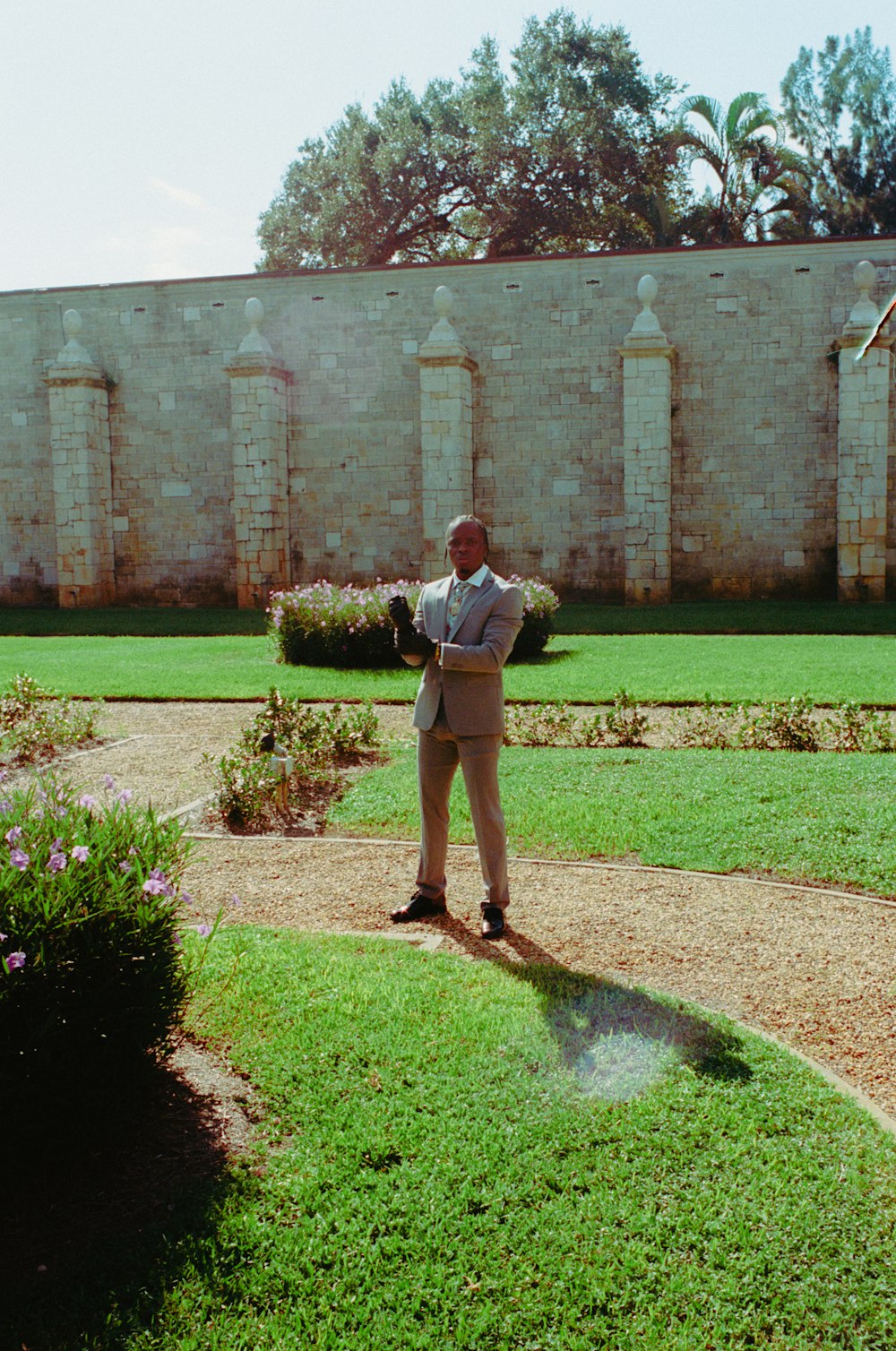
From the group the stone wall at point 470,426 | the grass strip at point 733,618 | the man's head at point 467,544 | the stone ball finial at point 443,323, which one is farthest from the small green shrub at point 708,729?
the stone ball finial at point 443,323

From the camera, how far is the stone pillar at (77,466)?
72.3 feet

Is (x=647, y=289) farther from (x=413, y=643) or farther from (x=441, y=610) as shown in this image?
(x=413, y=643)

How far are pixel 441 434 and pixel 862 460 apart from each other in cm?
757

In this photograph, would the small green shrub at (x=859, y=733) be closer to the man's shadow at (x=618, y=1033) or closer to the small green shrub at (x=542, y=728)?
the small green shrub at (x=542, y=728)

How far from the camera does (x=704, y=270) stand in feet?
67.5

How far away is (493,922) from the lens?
491 centimetres

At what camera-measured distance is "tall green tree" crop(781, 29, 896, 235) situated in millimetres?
37062

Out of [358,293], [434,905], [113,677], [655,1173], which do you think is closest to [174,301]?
[358,293]

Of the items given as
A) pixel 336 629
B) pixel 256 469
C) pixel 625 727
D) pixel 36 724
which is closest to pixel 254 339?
pixel 256 469

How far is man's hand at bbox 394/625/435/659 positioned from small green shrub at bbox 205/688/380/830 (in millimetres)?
2525

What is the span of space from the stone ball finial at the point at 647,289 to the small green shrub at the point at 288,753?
13639 mm

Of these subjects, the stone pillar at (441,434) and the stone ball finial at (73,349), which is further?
the stone ball finial at (73,349)

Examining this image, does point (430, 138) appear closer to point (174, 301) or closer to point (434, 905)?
point (174, 301)

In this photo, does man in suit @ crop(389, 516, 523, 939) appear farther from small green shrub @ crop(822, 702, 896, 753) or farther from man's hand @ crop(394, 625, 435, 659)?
small green shrub @ crop(822, 702, 896, 753)
